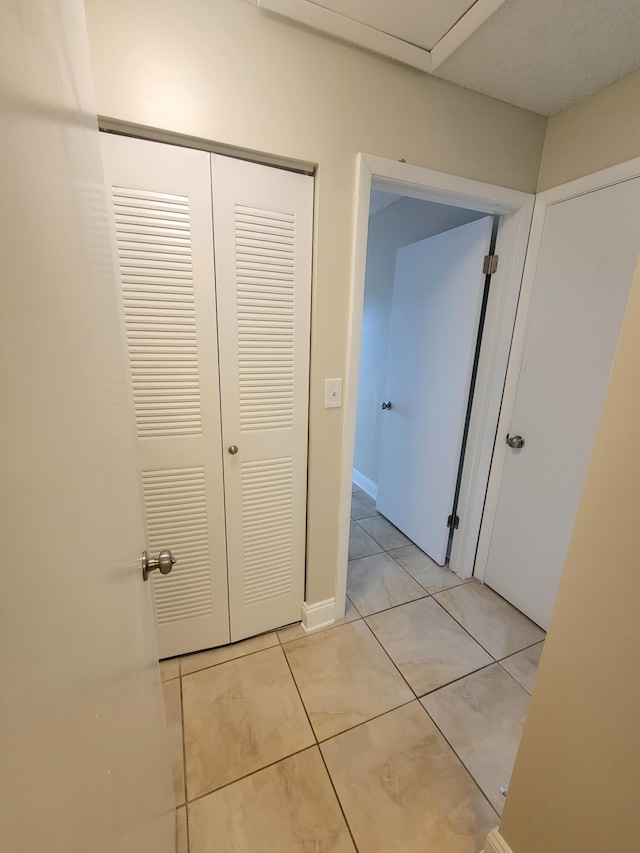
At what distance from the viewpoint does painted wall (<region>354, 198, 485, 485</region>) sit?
2273mm

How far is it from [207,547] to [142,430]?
54 cm

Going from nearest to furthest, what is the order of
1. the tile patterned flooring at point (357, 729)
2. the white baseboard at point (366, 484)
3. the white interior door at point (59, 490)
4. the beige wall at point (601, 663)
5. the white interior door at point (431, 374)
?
1. the white interior door at point (59, 490)
2. the beige wall at point (601, 663)
3. the tile patterned flooring at point (357, 729)
4. the white interior door at point (431, 374)
5. the white baseboard at point (366, 484)

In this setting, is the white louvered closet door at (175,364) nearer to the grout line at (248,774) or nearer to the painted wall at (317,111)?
the painted wall at (317,111)

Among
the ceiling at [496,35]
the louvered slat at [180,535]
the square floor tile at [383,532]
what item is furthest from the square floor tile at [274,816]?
the ceiling at [496,35]

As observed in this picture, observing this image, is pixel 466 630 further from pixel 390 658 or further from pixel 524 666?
pixel 390 658

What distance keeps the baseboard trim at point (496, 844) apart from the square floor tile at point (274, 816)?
36 cm

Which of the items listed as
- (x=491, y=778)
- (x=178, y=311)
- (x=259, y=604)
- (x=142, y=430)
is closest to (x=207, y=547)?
(x=259, y=604)

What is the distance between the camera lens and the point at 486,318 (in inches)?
68.9

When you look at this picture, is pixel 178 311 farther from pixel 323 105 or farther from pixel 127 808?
pixel 127 808

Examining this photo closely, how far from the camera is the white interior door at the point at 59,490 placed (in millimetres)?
240

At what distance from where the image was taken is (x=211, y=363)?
3.95 ft

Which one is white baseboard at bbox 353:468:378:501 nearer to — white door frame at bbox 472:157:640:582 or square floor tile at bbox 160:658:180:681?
white door frame at bbox 472:157:640:582

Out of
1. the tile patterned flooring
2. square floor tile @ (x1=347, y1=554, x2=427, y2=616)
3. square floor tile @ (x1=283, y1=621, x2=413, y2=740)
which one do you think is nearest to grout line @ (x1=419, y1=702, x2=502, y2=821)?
the tile patterned flooring

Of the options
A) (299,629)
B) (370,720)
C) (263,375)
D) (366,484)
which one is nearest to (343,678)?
(370,720)
